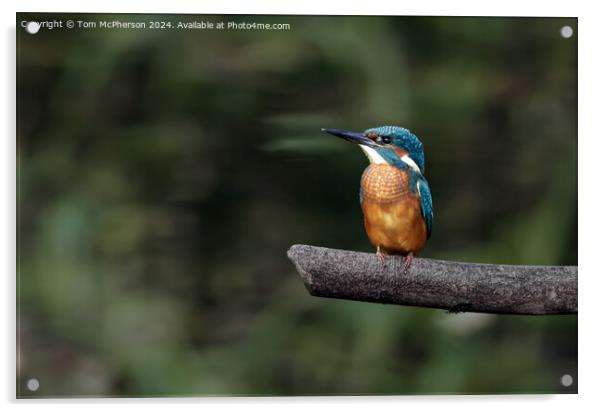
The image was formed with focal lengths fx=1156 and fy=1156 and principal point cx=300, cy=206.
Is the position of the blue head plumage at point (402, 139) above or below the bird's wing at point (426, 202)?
above

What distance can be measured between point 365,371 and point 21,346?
3.37 feet

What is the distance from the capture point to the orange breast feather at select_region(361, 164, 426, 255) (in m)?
3.34

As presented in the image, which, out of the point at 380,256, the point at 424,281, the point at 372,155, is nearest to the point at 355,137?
the point at 372,155

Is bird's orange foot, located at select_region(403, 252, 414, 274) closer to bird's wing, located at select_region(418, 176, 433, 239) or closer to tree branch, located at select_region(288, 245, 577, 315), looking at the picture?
tree branch, located at select_region(288, 245, 577, 315)

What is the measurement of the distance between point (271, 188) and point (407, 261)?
52 centimetres

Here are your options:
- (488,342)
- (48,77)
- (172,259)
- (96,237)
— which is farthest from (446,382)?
(48,77)

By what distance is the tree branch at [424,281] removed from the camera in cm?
318

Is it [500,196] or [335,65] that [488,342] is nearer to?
[500,196]

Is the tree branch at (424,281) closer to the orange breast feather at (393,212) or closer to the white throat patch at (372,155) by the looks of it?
the orange breast feather at (393,212)

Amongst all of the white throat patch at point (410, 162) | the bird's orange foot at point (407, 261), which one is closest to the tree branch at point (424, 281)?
the bird's orange foot at point (407, 261)

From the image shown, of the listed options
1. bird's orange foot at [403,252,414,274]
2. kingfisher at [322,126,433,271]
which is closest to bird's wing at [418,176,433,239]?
kingfisher at [322,126,433,271]

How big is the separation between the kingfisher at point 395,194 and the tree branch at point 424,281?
0.21 feet

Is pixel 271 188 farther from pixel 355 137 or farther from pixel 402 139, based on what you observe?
pixel 402 139

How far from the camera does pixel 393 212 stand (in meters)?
3.34
